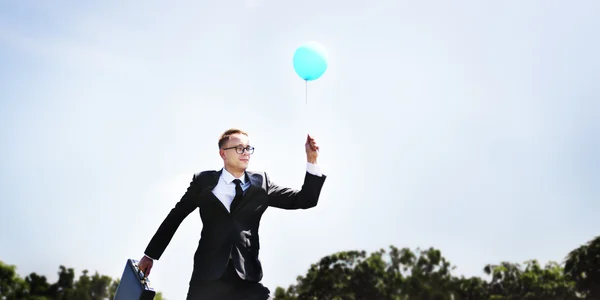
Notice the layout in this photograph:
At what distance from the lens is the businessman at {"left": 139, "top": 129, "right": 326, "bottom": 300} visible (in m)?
5.61

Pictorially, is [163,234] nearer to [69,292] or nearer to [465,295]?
[465,295]

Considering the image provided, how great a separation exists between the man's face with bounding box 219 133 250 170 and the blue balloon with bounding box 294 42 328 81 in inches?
59.4

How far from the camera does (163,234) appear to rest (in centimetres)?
638

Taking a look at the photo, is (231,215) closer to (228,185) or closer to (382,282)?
(228,185)

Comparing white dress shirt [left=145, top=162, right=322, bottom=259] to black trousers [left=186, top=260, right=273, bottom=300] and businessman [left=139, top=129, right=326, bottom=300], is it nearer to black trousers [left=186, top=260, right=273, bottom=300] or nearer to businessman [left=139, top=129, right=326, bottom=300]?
businessman [left=139, top=129, right=326, bottom=300]

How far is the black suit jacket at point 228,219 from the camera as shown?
5660mm

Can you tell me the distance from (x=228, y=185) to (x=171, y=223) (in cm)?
73

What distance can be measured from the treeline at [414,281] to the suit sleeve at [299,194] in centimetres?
3841

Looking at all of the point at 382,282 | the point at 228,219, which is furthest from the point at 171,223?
the point at 382,282

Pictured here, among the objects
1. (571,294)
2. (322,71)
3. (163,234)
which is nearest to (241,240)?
(163,234)

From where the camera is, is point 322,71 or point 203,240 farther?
point 322,71

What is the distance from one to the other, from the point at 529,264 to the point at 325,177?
44.1 meters

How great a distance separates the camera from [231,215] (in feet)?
19.2

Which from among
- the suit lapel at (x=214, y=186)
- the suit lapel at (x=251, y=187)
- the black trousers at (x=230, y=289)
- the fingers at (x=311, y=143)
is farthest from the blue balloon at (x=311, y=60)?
the black trousers at (x=230, y=289)
